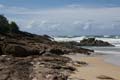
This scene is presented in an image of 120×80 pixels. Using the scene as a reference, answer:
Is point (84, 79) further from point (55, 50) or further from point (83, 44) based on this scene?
Result: point (83, 44)

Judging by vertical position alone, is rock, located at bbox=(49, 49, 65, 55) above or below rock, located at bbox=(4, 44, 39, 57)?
below

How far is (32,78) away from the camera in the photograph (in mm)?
14453

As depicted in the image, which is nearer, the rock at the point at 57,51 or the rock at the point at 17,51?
the rock at the point at 17,51

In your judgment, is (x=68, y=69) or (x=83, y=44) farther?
(x=83, y=44)

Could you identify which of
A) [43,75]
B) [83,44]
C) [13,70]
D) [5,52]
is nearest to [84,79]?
[43,75]

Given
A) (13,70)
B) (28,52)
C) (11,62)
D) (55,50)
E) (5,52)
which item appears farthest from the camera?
(55,50)

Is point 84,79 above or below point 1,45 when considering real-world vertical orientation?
below

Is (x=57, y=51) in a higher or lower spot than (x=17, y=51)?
lower

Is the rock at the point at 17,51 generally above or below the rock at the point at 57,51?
above

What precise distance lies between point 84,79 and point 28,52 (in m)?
10.5

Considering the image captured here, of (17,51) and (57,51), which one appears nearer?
(17,51)

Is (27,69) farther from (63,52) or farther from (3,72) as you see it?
(63,52)

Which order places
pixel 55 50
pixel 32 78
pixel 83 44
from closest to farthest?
pixel 32 78, pixel 55 50, pixel 83 44

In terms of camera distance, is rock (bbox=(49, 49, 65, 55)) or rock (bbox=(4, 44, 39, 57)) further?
rock (bbox=(49, 49, 65, 55))
